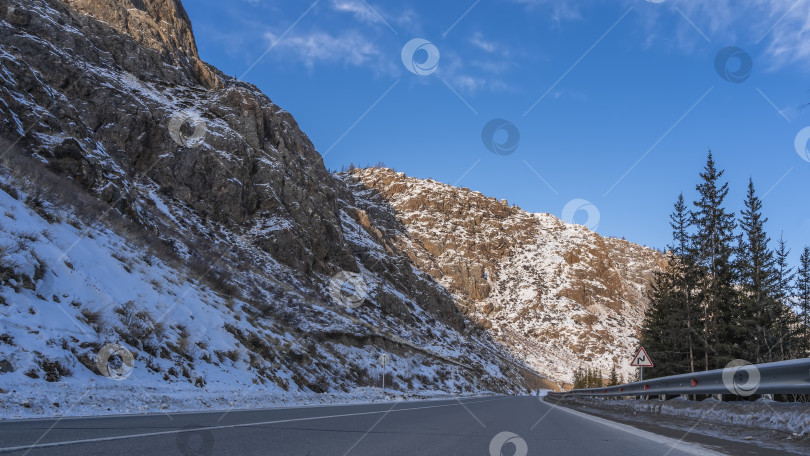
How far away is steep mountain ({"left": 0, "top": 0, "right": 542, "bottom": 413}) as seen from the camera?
11.1 metres

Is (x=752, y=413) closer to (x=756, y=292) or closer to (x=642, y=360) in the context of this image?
(x=642, y=360)

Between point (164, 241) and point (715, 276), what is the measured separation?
35257 mm

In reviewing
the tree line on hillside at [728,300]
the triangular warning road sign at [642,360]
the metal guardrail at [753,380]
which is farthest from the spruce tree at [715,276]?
the metal guardrail at [753,380]

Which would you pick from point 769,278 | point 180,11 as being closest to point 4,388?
point 769,278

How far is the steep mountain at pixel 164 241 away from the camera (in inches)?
439

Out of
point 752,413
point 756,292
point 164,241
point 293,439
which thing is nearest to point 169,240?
point 164,241

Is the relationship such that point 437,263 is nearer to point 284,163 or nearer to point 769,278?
point 284,163

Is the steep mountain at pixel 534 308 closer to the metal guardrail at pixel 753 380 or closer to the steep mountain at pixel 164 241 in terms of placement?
the steep mountain at pixel 164 241

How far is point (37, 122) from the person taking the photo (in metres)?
25.1

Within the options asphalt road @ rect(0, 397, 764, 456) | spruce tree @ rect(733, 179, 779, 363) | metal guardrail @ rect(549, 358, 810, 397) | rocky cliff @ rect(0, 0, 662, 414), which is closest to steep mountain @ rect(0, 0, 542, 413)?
rocky cliff @ rect(0, 0, 662, 414)

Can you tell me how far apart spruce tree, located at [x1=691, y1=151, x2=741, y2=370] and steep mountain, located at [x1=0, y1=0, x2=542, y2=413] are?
21.0m

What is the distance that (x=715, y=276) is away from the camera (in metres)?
33.2

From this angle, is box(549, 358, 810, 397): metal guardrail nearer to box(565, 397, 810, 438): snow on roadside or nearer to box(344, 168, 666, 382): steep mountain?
box(565, 397, 810, 438): snow on roadside

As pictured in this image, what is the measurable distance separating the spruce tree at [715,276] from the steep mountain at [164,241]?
21.0 metres
